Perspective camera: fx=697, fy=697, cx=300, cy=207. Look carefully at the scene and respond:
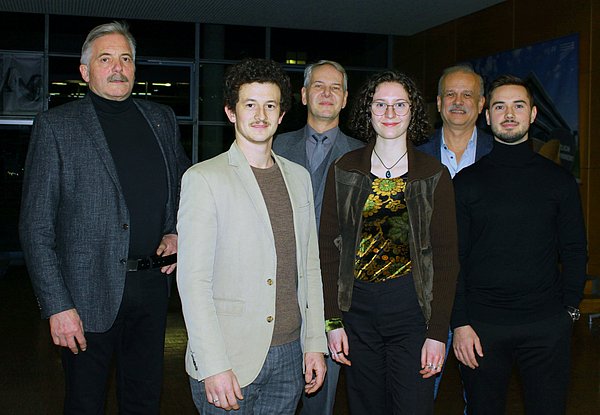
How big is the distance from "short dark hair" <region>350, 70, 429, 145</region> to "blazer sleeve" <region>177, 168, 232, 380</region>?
35.3 inches

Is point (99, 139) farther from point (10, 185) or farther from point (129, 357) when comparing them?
point (10, 185)

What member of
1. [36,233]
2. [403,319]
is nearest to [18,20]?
[36,233]

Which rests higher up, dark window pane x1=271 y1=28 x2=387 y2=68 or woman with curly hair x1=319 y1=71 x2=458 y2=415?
dark window pane x1=271 y1=28 x2=387 y2=68

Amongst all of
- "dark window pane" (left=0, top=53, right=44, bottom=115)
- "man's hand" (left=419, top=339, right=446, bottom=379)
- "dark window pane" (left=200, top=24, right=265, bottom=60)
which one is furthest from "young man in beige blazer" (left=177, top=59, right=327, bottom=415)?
"dark window pane" (left=0, top=53, right=44, bottom=115)

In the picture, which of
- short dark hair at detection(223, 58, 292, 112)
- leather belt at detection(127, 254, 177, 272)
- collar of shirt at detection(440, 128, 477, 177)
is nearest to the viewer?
short dark hair at detection(223, 58, 292, 112)

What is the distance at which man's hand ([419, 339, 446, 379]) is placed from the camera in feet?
8.31

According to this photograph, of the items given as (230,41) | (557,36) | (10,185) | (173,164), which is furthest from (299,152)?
(10,185)

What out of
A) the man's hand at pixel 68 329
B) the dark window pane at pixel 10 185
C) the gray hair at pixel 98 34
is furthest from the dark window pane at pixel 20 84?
the man's hand at pixel 68 329

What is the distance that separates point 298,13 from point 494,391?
881 centimetres

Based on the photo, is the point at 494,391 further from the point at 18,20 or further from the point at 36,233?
the point at 18,20

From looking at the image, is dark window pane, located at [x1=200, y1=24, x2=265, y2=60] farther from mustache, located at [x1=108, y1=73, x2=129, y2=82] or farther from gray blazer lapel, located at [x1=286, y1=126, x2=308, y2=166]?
mustache, located at [x1=108, y1=73, x2=129, y2=82]

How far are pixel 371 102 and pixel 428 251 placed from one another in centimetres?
62

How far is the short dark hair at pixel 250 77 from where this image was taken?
230cm

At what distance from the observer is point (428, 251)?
2594 millimetres
